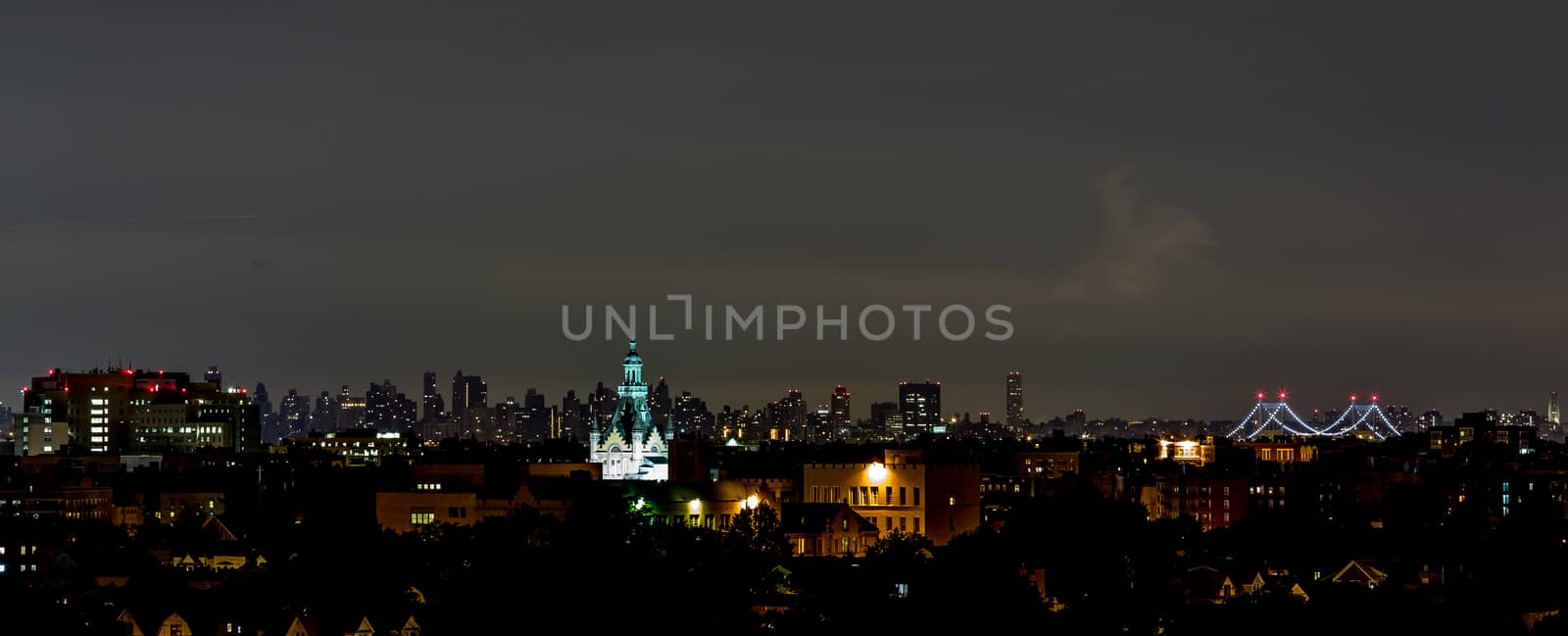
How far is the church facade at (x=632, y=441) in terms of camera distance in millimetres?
114500

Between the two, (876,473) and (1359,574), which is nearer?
(1359,574)

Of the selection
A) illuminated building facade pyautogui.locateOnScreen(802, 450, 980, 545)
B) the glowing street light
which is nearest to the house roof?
illuminated building facade pyautogui.locateOnScreen(802, 450, 980, 545)

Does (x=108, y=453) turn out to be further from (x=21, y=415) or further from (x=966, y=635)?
(x=966, y=635)

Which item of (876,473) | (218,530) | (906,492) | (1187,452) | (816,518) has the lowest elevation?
(218,530)

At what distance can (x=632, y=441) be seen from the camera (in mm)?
116188

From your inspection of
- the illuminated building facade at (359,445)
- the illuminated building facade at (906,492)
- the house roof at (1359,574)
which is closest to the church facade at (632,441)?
the illuminated building facade at (906,492)

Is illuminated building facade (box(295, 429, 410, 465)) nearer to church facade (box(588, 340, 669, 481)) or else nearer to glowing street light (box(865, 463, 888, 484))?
church facade (box(588, 340, 669, 481))

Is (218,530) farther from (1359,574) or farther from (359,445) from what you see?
(359,445)

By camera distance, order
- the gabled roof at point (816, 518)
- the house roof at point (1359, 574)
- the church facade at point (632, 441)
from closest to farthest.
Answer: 1. the house roof at point (1359, 574)
2. the gabled roof at point (816, 518)
3. the church facade at point (632, 441)

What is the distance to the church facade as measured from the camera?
114500 mm

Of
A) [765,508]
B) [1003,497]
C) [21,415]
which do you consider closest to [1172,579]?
[765,508]

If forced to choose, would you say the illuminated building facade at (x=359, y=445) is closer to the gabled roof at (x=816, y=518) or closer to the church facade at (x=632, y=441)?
the church facade at (x=632, y=441)

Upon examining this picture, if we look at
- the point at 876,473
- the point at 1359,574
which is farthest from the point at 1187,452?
the point at 1359,574

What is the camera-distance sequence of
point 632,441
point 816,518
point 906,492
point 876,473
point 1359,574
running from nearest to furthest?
point 1359,574, point 816,518, point 906,492, point 876,473, point 632,441
